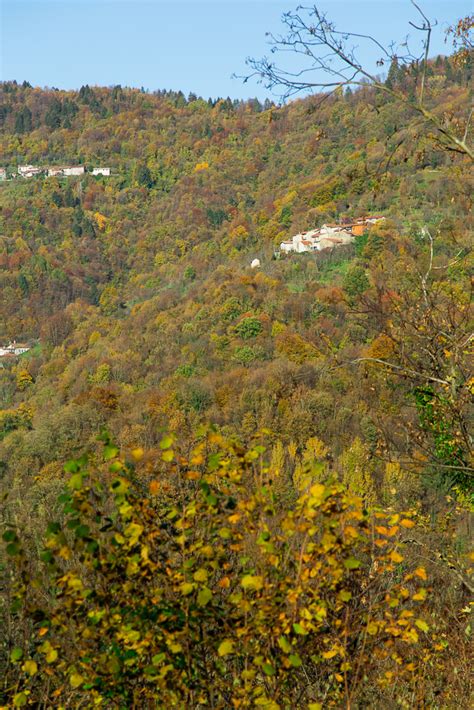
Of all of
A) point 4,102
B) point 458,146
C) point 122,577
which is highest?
point 4,102

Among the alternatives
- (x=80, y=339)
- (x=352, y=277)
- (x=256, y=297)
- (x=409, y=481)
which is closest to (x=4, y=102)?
(x=80, y=339)

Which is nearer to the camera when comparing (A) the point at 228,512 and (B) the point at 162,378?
(A) the point at 228,512

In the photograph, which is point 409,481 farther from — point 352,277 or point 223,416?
point 352,277

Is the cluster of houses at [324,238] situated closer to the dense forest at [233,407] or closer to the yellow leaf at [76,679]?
the dense forest at [233,407]

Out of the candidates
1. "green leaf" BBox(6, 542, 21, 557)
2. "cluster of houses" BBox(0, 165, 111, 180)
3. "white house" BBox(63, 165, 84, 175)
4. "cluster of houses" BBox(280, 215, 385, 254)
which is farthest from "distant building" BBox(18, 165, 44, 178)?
"green leaf" BBox(6, 542, 21, 557)

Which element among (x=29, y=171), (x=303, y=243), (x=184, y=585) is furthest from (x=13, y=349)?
(x=184, y=585)

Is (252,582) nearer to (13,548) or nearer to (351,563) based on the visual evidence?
(351,563)
